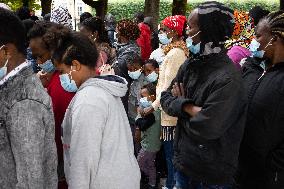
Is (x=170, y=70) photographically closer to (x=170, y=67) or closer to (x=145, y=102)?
(x=170, y=67)

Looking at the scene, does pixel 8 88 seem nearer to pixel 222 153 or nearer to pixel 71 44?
pixel 71 44

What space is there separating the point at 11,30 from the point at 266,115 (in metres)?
1.98

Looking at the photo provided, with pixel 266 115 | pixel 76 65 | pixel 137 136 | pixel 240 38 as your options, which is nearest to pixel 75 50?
pixel 76 65

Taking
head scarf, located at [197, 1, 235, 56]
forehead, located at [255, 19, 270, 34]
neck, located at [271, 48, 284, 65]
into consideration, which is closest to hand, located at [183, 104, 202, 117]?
head scarf, located at [197, 1, 235, 56]

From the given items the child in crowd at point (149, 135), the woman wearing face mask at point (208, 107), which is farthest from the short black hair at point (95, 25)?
the woman wearing face mask at point (208, 107)

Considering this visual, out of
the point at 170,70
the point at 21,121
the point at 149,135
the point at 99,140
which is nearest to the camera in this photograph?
the point at 21,121

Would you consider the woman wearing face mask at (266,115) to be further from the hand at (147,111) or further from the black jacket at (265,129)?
the hand at (147,111)

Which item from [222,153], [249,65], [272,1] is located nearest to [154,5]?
[249,65]

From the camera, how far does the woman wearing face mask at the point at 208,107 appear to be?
2947mm

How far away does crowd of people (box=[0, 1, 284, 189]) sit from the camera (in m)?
2.32

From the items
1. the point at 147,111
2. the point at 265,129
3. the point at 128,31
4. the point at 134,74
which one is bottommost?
the point at 147,111

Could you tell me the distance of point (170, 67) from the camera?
4.88m

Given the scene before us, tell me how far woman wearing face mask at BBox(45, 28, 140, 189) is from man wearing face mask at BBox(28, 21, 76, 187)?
→ 184 mm

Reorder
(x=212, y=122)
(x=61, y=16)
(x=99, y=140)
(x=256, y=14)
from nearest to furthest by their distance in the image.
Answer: (x=99, y=140), (x=212, y=122), (x=61, y=16), (x=256, y=14)
